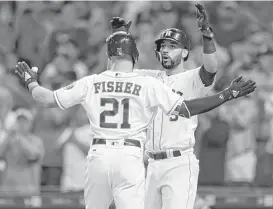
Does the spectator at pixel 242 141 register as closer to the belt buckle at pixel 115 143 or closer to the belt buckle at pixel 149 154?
the belt buckle at pixel 149 154

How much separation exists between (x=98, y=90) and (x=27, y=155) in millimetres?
3777

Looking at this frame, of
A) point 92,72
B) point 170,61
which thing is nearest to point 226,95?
point 170,61

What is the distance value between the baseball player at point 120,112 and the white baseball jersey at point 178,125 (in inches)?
29.3

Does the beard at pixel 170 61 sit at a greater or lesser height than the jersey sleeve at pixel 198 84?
greater

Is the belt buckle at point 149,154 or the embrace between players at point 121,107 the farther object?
the belt buckle at point 149,154

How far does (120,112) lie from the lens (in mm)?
4938

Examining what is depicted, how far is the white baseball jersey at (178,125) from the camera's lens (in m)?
5.80

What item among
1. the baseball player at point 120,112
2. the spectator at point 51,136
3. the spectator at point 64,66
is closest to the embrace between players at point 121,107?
the baseball player at point 120,112

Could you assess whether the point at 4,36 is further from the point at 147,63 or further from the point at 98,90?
the point at 98,90

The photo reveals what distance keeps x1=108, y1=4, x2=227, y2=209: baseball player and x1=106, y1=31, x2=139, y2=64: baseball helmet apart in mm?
364

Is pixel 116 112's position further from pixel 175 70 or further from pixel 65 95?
pixel 175 70

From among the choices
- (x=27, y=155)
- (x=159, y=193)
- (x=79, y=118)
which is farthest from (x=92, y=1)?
(x=159, y=193)

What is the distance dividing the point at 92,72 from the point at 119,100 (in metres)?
4.67

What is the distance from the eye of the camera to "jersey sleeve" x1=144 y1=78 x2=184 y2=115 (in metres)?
5.00
